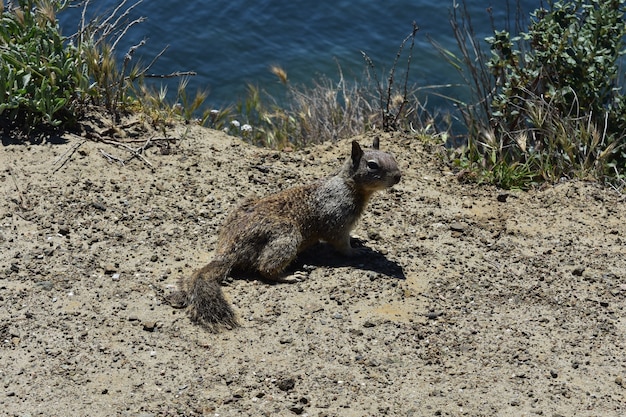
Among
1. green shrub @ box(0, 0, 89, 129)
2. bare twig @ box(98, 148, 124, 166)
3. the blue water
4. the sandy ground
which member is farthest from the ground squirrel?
the blue water

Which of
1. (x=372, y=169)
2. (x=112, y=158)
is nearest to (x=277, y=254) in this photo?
(x=372, y=169)

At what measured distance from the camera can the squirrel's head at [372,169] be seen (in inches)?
275

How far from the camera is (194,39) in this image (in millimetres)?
15867

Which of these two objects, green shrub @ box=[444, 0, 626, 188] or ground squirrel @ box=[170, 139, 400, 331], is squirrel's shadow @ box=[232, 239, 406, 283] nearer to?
ground squirrel @ box=[170, 139, 400, 331]

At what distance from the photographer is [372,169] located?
23.0ft

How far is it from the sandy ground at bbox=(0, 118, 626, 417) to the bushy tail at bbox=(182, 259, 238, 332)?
0.29 feet

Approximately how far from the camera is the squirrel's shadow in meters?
6.91

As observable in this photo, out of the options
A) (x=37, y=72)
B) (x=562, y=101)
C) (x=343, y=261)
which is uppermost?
(x=562, y=101)

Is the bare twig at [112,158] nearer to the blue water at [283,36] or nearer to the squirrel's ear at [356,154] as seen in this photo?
the squirrel's ear at [356,154]

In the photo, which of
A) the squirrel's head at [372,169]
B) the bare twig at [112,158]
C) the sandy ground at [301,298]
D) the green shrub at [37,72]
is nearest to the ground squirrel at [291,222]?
the squirrel's head at [372,169]

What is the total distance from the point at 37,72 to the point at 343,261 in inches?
133

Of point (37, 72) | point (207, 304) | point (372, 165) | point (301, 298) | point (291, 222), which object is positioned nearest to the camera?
point (207, 304)

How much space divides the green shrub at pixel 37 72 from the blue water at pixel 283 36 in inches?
227

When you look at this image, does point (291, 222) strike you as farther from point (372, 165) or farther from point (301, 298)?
point (372, 165)
